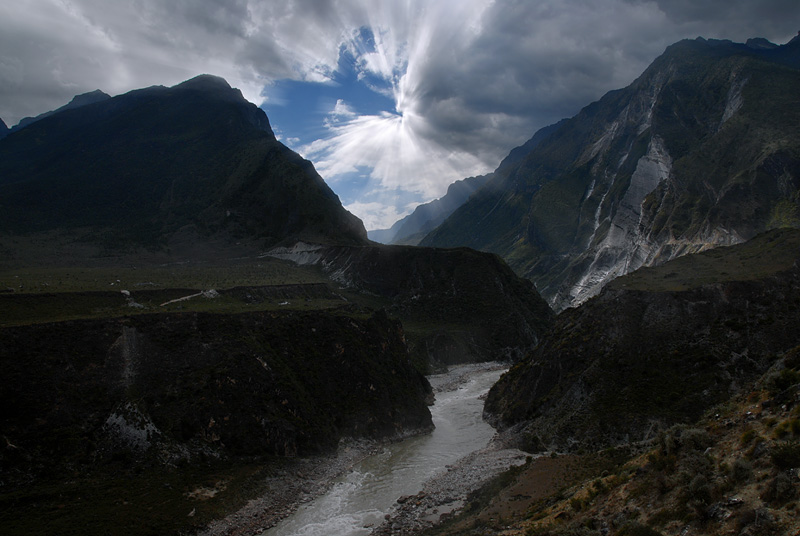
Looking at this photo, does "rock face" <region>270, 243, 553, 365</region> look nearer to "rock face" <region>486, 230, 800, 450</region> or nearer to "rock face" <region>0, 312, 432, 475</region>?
"rock face" <region>0, 312, 432, 475</region>

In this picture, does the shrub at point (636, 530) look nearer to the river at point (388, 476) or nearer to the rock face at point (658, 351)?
the river at point (388, 476)

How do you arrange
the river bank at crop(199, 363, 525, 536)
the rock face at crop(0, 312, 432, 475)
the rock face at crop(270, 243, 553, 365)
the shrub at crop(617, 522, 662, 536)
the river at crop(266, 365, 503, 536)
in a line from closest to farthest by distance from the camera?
the shrub at crop(617, 522, 662, 536), the river bank at crop(199, 363, 525, 536), the river at crop(266, 365, 503, 536), the rock face at crop(0, 312, 432, 475), the rock face at crop(270, 243, 553, 365)

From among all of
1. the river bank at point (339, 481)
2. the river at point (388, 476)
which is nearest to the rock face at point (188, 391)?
the river bank at point (339, 481)

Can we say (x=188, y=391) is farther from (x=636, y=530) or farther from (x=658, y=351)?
(x=658, y=351)

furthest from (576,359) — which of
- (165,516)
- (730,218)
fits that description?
(730,218)

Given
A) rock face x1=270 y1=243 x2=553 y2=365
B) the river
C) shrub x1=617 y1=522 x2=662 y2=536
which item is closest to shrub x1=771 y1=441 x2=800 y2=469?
shrub x1=617 y1=522 x2=662 y2=536

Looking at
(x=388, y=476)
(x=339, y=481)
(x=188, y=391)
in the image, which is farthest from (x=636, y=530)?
(x=188, y=391)
